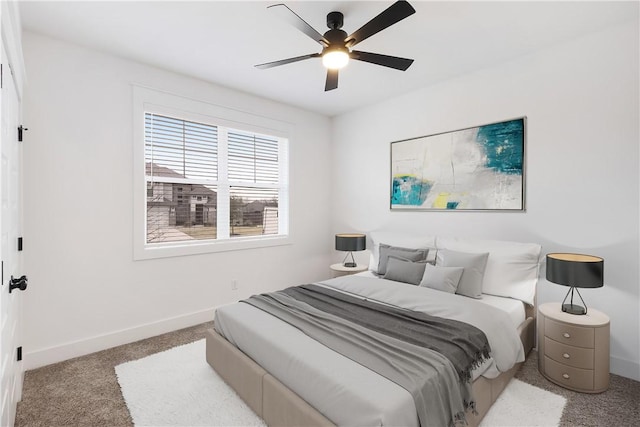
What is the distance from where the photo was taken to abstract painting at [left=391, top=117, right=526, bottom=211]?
120 inches

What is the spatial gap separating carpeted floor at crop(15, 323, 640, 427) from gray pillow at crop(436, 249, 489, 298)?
28.2 inches

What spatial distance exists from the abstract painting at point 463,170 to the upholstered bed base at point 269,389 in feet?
4.31

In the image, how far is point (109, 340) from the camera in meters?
2.96

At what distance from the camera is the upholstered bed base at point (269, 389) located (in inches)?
63.7

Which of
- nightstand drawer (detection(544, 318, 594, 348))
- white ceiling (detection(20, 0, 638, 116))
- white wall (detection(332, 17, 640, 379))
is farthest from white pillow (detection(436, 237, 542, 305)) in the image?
white ceiling (detection(20, 0, 638, 116))

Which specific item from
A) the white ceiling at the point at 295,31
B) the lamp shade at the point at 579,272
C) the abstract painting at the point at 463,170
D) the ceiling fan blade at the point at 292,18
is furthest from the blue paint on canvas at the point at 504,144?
A: the ceiling fan blade at the point at 292,18

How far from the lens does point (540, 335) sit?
8.26 feet

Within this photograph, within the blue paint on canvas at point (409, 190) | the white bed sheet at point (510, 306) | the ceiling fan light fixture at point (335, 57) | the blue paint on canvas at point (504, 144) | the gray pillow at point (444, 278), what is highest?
the ceiling fan light fixture at point (335, 57)

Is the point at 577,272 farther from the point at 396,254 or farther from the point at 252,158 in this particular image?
the point at 252,158

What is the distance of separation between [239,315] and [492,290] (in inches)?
87.5

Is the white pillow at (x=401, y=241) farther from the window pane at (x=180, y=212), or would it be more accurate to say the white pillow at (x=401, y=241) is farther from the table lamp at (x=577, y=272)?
the window pane at (x=180, y=212)

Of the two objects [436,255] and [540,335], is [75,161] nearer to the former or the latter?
[436,255]

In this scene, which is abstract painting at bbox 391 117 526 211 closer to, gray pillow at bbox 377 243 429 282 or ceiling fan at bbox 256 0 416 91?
gray pillow at bbox 377 243 429 282

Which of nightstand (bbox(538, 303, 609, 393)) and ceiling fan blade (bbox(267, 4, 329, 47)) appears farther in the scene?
nightstand (bbox(538, 303, 609, 393))
